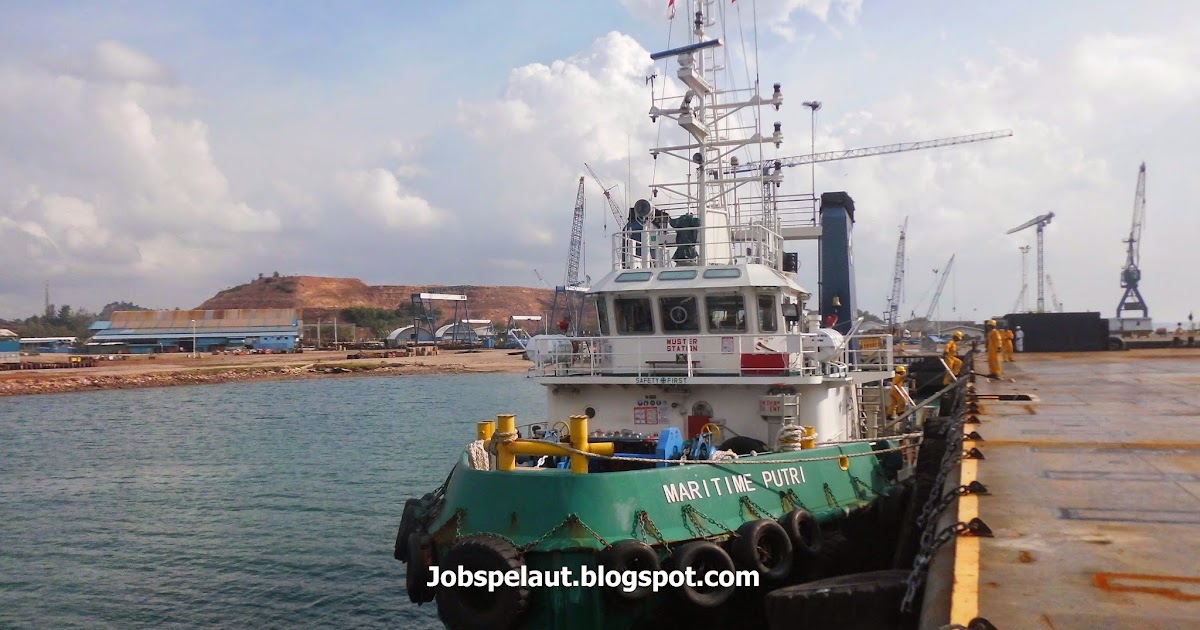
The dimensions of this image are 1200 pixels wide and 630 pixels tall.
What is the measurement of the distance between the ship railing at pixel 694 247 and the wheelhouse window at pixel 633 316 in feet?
2.87

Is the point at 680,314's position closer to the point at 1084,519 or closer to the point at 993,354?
the point at 1084,519

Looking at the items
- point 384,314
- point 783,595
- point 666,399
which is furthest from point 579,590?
point 384,314

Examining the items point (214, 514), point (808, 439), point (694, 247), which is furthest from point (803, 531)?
point (214, 514)

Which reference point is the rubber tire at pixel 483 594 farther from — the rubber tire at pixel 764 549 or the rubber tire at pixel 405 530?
the rubber tire at pixel 764 549

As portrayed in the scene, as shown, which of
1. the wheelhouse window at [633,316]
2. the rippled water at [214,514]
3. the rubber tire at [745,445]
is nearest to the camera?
the rubber tire at [745,445]

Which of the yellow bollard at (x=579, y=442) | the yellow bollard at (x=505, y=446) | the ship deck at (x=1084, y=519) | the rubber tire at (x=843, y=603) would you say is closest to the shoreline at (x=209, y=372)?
the yellow bollard at (x=505, y=446)

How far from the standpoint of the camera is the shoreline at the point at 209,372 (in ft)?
201

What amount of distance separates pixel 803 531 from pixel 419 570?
434cm

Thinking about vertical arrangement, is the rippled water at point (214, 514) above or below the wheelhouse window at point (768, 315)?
below

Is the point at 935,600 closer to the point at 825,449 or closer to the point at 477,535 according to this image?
the point at 477,535

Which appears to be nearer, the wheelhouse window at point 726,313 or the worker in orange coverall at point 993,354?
the wheelhouse window at point 726,313

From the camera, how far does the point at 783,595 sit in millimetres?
7996

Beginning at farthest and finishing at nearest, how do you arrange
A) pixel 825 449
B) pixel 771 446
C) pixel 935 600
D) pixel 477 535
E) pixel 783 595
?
pixel 771 446
pixel 825 449
pixel 477 535
pixel 783 595
pixel 935 600

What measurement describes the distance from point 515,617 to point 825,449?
4.81m
